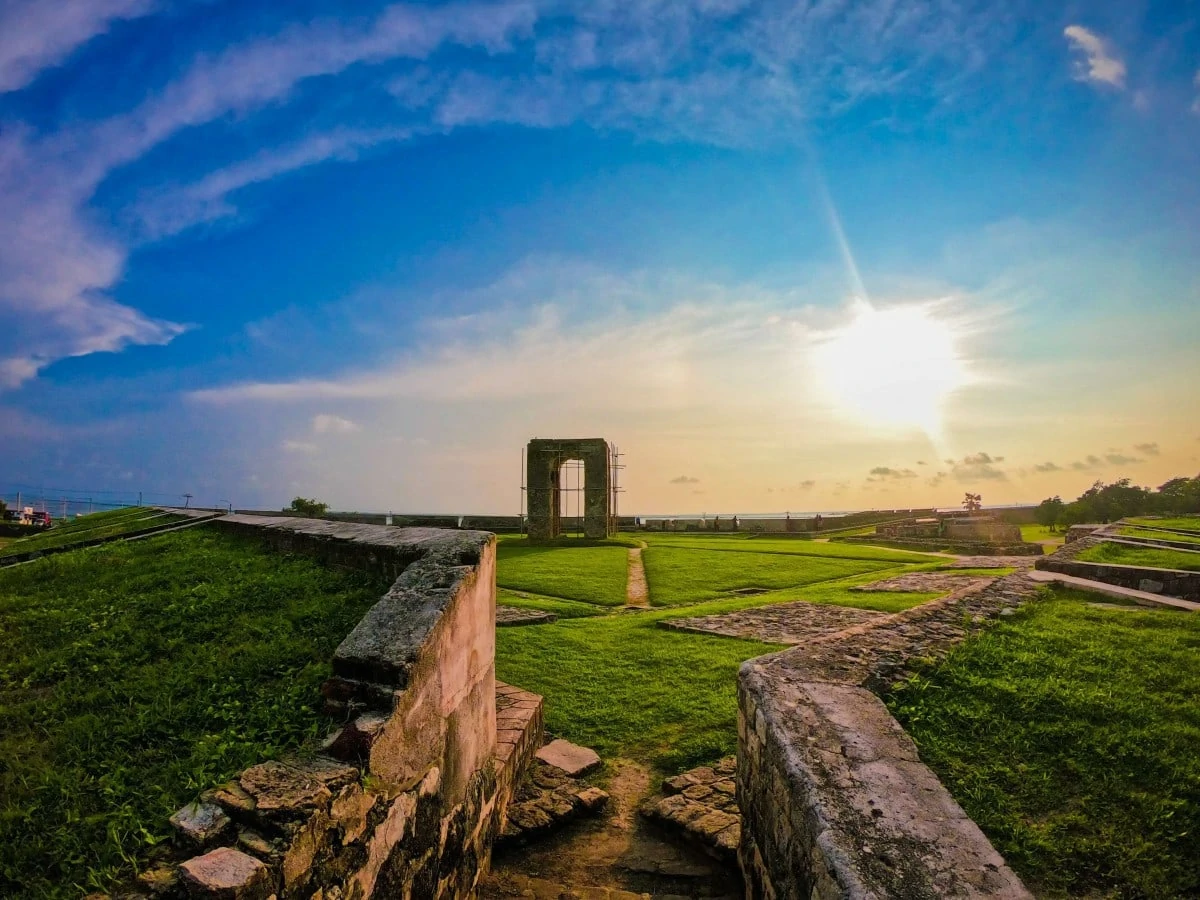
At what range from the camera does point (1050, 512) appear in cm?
3400

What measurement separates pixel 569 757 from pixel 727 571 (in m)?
10.2

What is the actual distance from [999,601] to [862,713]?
4.32 m

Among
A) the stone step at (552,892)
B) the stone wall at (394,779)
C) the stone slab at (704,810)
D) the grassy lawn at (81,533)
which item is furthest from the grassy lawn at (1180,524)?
the grassy lawn at (81,533)

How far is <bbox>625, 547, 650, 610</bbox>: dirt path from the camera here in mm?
11828

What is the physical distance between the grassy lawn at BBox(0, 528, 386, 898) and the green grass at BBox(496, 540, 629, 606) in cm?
644

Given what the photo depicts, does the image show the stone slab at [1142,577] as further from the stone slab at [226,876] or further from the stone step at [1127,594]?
the stone slab at [226,876]

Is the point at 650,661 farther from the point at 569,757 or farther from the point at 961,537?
the point at 961,537

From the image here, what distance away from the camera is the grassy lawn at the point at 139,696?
103 inches

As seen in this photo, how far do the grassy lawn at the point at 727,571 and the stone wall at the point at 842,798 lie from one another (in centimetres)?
748

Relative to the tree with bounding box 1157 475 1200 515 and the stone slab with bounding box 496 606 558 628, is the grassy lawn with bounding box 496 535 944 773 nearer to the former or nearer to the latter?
the stone slab with bounding box 496 606 558 628

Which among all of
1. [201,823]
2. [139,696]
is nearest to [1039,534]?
[139,696]

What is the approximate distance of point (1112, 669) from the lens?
4.75 metres

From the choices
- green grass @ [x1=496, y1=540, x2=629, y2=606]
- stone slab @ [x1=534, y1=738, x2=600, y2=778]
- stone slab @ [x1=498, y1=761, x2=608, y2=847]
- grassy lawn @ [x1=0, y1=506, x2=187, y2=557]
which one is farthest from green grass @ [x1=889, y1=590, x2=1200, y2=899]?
grassy lawn @ [x1=0, y1=506, x2=187, y2=557]

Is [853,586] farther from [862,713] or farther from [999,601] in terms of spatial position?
[862,713]
